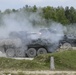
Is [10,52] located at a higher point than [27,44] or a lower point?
lower

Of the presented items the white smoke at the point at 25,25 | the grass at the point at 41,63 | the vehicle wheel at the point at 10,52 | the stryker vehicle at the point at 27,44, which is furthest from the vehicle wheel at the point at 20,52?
the grass at the point at 41,63

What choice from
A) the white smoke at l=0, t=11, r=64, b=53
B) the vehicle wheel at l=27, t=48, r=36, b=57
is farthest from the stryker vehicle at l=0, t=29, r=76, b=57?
the white smoke at l=0, t=11, r=64, b=53

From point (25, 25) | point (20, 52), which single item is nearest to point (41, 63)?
point (20, 52)

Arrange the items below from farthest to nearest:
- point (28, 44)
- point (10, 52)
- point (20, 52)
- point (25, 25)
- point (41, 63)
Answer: point (25, 25) → point (10, 52) → point (20, 52) → point (28, 44) → point (41, 63)

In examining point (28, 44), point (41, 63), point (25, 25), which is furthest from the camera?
point (25, 25)

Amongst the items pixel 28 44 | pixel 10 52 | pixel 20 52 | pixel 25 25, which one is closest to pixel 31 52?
pixel 28 44

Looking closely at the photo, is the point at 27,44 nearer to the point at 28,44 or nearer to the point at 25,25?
the point at 28,44

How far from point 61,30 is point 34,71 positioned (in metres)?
15.4

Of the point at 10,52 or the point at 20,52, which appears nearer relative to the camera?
the point at 20,52

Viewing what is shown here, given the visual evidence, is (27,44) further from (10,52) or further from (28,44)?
(10,52)

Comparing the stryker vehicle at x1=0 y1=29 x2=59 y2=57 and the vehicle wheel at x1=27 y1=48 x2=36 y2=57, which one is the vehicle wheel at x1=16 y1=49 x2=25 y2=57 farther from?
the vehicle wheel at x1=27 y1=48 x2=36 y2=57

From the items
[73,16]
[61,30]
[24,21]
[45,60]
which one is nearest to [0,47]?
[24,21]

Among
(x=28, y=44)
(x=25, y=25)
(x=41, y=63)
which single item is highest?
(x=25, y=25)

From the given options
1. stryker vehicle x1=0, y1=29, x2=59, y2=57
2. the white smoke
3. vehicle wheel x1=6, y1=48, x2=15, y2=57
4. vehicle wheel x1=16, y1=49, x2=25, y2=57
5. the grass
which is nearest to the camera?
the grass
